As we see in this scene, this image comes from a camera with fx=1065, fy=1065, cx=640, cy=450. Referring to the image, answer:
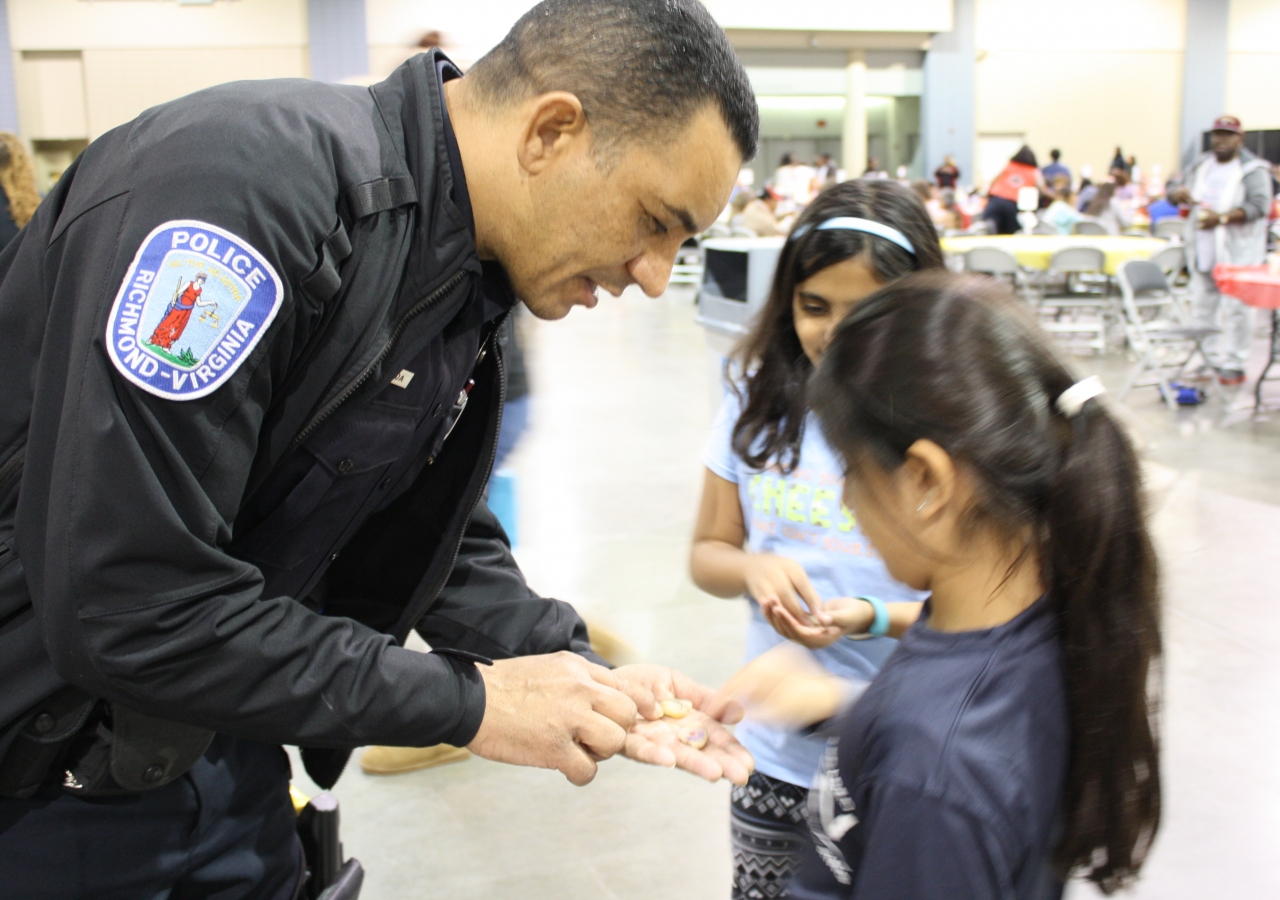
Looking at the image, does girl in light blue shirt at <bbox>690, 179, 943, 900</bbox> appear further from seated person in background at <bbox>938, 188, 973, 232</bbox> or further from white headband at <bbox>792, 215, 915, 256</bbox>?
seated person in background at <bbox>938, 188, 973, 232</bbox>

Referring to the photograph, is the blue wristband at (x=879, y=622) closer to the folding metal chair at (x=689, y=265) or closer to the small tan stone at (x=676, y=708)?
the small tan stone at (x=676, y=708)

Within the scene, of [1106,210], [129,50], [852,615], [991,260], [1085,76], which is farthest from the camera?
[1085,76]

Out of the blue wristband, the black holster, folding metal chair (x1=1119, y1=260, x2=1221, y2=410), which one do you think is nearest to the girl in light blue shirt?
the blue wristband

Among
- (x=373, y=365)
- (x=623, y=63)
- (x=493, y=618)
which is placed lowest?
(x=493, y=618)

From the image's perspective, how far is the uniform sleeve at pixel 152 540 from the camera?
2.80 feet

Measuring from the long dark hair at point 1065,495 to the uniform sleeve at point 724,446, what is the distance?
757 millimetres

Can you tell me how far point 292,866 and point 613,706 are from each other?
0.56 meters

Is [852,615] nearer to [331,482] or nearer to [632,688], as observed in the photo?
[632,688]

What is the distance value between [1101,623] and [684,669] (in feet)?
8.59

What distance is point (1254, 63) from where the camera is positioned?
896 inches

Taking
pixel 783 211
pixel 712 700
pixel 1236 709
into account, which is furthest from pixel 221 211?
pixel 783 211

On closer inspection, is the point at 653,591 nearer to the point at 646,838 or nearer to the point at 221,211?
the point at 646,838

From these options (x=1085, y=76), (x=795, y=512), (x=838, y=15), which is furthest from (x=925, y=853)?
(x=1085, y=76)

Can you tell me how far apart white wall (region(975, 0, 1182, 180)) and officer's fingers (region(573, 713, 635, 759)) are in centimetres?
2334
